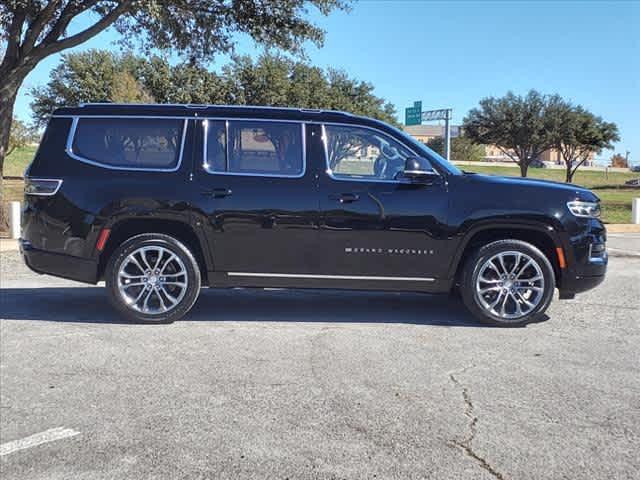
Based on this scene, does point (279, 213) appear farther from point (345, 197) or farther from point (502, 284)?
point (502, 284)

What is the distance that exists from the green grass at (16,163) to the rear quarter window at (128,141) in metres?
45.1

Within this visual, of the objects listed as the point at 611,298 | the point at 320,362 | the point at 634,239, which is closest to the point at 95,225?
the point at 320,362

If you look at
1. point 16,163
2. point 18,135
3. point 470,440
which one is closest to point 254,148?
point 470,440

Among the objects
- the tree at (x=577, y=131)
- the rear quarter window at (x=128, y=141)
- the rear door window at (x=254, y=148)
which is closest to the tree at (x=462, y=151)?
the tree at (x=577, y=131)

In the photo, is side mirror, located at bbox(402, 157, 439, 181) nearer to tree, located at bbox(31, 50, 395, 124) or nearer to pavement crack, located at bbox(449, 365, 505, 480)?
pavement crack, located at bbox(449, 365, 505, 480)

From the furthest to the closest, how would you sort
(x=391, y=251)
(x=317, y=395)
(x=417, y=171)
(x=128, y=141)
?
(x=128, y=141) → (x=391, y=251) → (x=417, y=171) → (x=317, y=395)

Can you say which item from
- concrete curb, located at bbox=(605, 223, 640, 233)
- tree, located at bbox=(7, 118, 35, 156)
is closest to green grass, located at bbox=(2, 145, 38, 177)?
tree, located at bbox=(7, 118, 35, 156)

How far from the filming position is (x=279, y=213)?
5.56 m

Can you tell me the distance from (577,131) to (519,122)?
3.66m

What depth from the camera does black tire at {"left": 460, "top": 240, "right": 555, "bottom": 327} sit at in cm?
563

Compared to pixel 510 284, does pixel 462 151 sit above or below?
above

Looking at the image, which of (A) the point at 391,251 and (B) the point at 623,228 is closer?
(A) the point at 391,251

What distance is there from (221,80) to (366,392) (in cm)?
3376

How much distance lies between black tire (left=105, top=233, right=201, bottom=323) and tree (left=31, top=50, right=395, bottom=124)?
29249mm
